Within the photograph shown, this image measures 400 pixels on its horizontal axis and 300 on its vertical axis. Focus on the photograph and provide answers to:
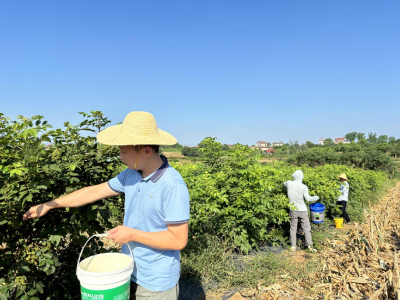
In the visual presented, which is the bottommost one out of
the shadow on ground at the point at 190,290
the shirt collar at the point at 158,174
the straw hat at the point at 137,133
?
the shadow on ground at the point at 190,290

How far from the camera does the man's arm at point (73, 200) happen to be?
167 centimetres

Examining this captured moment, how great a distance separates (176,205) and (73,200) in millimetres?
742

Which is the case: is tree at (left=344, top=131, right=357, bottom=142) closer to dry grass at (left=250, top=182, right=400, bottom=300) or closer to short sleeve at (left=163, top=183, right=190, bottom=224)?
dry grass at (left=250, top=182, right=400, bottom=300)

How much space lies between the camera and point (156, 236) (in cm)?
150

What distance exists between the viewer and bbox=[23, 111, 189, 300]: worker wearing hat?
1.52m

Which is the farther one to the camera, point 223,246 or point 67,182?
point 223,246

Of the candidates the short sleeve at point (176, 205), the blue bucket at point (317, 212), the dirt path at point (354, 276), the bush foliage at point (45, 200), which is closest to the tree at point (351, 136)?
the blue bucket at point (317, 212)

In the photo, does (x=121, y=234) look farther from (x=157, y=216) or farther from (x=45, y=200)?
(x=45, y=200)

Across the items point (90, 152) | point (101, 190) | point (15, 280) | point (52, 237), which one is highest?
point (90, 152)

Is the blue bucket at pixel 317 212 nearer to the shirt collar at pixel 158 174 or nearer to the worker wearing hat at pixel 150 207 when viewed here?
the worker wearing hat at pixel 150 207

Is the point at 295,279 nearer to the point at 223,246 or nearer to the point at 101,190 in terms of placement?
the point at 223,246

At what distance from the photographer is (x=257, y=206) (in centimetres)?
454

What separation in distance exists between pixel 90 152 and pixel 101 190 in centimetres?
40

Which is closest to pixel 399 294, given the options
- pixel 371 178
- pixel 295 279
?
pixel 295 279
